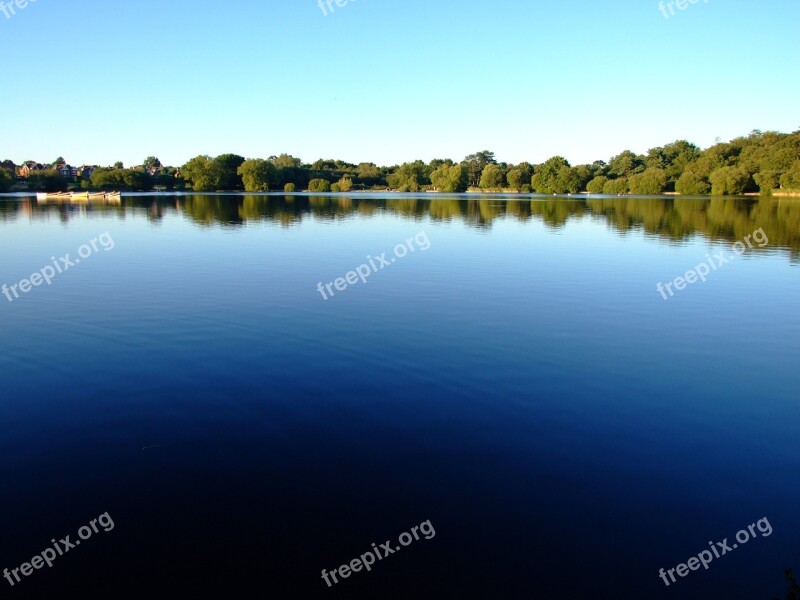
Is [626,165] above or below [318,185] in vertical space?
above

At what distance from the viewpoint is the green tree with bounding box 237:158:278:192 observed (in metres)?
178

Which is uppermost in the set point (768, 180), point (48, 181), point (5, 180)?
point (48, 181)

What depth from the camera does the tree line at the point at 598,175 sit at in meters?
128

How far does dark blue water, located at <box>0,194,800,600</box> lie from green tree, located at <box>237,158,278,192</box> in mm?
166504

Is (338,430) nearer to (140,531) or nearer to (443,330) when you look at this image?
(140,531)

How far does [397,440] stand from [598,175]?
7286 inches

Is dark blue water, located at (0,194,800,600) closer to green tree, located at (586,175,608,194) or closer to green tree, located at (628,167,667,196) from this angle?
green tree, located at (628,167,667,196)

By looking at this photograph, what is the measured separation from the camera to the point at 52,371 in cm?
1260

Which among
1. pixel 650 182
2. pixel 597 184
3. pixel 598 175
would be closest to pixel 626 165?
pixel 598 175

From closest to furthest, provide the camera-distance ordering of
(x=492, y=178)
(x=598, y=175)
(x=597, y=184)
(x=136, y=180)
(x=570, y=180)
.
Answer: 1. (x=597, y=184)
2. (x=570, y=180)
3. (x=136, y=180)
4. (x=598, y=175)
5. (x=492, y=178)

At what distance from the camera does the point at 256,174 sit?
178 meters

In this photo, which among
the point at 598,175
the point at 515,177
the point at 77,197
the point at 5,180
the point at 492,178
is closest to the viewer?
the point at 77,197

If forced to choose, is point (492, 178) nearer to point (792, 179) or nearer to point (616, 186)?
point (616, 186)

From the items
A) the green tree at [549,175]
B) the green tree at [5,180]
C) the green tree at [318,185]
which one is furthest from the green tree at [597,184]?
the green tree at [5,180]
